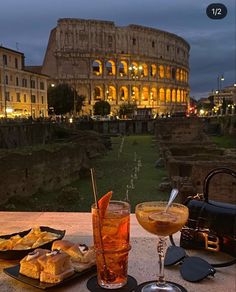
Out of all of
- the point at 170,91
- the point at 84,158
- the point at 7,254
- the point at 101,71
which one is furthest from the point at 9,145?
the point at 170,91

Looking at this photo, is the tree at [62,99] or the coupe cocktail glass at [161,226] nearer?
the coupe cocktail glass at [161,226]

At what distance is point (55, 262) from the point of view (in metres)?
1.72

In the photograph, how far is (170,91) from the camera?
90875mm

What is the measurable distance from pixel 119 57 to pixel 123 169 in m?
63.2

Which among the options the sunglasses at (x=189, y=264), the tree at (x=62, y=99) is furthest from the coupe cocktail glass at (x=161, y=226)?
the tree at (x=62, y=99)

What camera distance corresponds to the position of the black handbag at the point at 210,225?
1.91 m

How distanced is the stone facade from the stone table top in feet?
142

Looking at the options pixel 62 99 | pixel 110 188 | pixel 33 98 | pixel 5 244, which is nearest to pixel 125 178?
pixel 110 188

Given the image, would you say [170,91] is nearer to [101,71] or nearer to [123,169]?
[101,71]

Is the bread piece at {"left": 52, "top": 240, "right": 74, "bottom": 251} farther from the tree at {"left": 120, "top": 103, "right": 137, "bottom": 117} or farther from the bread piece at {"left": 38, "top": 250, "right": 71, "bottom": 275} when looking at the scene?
the tree at {"left": 120, "top": 103, "right": 137, "bottom": 117}

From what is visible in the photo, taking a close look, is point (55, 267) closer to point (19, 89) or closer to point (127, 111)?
point (19, 89)

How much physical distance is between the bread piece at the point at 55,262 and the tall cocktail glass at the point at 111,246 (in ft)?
0.51

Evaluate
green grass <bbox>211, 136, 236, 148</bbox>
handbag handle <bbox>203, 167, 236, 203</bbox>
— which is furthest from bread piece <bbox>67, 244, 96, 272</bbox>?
green grass <bbox>211, 136, 236, 148</bbox>

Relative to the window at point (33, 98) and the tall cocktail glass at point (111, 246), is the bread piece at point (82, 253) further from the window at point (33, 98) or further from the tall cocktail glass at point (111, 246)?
the window at point (33, 98)
